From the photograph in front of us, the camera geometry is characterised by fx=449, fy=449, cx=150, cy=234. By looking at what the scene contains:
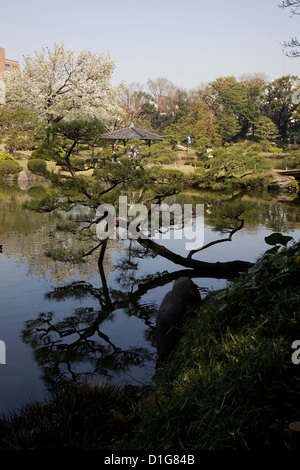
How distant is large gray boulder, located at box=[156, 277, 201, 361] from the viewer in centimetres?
385

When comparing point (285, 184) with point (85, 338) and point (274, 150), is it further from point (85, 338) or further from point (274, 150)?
point (85, 338)

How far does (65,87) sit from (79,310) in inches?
851

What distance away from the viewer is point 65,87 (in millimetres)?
24703

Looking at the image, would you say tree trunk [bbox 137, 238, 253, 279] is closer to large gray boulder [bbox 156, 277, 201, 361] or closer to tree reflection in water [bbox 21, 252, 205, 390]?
tree reflection in water [bbox 21, 252, 205, 390]

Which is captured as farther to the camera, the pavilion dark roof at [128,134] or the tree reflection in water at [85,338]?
the pavilion dark roof at [128,134]

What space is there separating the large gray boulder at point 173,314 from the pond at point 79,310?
0.25 m

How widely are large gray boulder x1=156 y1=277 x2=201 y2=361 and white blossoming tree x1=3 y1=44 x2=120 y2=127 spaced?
20780 millimetres

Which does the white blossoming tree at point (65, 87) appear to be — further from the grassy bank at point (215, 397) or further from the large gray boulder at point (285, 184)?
the grassy bank at point (215, 397)

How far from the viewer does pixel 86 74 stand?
25172 mm

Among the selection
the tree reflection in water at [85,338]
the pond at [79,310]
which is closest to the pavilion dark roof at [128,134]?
the pond at [79,310]

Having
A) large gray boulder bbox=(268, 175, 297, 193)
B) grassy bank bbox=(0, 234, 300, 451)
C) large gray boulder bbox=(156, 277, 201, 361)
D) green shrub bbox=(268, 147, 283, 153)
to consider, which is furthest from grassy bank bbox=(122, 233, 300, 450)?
green shrub bbox=(268, 147, 283, 153)

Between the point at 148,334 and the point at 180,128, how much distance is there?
27.6m

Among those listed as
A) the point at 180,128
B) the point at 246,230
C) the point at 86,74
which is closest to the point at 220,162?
the point at 246,230

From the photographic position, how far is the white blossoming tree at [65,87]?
2392 centimetres
